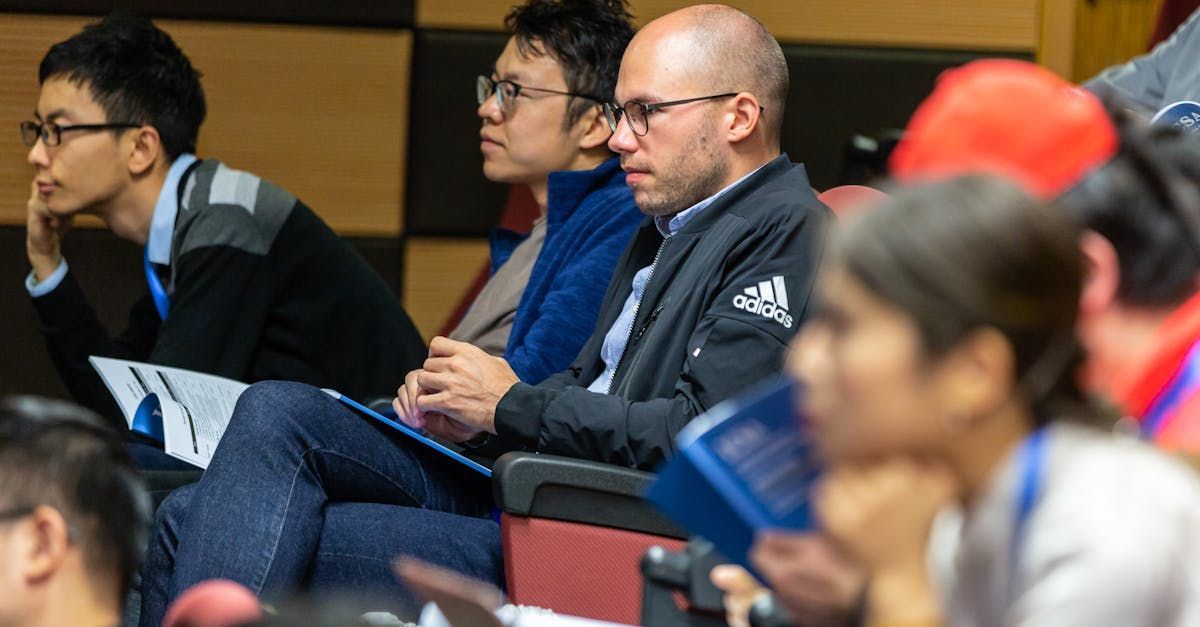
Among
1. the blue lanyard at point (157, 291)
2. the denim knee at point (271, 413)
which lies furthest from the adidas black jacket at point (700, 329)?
the blue lanyard at point (157, 291)

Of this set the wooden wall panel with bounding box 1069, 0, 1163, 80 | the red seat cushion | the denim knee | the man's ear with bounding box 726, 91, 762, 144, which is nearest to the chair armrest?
the red seat cushion

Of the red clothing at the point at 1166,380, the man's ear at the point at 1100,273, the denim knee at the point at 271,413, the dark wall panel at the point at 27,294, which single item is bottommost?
the dark wall panel at the point at 27,294

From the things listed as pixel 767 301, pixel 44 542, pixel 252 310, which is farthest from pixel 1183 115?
pixel 252 310

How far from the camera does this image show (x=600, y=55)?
7.89ft

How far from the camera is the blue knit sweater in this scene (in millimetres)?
2135

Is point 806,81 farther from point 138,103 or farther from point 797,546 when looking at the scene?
point 797,546

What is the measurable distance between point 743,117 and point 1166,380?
40.8 inches

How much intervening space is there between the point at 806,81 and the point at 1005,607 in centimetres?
210

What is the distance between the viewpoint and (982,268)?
809mm

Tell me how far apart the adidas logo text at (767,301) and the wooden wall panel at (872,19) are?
46.5 inches

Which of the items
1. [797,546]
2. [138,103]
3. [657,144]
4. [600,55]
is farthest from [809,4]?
[797,546]

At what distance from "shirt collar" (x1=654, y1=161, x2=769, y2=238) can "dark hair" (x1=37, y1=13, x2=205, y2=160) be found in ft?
3.17

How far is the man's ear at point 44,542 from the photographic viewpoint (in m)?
1.14

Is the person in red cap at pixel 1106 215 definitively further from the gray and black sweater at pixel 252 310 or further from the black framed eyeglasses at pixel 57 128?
the black framed eyeglasses at pixel 57 128
